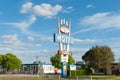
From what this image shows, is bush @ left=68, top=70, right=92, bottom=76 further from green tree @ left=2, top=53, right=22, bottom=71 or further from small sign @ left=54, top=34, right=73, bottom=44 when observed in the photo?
green tree @ left=2, top=53, right=22, bottom=71

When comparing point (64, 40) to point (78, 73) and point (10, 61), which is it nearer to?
point (78, 73)

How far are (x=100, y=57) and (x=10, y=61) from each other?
5637cm

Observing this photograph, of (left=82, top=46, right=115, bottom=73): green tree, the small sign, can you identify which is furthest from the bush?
the small sign

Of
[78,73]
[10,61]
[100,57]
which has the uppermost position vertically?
[10,61]

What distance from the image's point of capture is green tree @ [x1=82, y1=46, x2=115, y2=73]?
304 ft

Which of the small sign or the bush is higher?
the small sign

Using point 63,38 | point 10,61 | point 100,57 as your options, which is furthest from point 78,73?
point 10,61

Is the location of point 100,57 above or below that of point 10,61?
below

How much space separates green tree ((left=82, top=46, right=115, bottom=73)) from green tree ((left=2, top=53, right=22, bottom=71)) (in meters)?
51.4

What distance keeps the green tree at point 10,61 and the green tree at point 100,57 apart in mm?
51424

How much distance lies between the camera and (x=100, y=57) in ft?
306

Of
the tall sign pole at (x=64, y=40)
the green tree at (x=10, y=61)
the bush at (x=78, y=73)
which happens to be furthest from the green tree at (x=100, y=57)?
the green tree at (x=10, y=61)

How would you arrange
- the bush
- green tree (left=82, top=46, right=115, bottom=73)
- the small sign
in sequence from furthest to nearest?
green tree (left=82, top=46, right=115, bottom=73) < the bush < the small sign

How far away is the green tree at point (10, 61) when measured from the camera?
136125 millimetres
